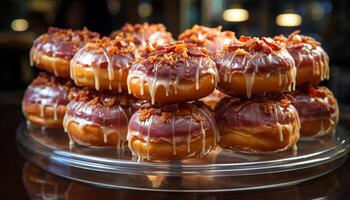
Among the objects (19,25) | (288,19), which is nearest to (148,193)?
(288,19)

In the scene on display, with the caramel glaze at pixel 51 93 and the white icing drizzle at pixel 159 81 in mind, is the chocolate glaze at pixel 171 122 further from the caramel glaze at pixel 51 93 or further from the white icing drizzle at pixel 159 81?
the caramel glaze at pixel 51 93

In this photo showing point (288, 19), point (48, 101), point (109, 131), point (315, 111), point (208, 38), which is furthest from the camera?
point (288, 19)

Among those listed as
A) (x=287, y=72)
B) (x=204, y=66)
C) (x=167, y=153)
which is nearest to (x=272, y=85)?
(x=287, y=72)

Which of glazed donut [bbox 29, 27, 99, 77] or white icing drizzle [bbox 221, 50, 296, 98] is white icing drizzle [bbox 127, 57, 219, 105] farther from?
glazed donut [bbox 29, 27, 99, 77]

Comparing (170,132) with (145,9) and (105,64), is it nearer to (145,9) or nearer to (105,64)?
(105,64)

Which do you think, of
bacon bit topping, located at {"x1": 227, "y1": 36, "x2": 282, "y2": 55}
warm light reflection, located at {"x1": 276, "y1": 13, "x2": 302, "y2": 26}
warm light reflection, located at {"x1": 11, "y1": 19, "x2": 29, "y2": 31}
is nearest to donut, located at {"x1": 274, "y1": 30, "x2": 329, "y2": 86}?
bacon bit topping, located at {"x1": 227, "y1": 36, "x2": 282, "y2": 55}

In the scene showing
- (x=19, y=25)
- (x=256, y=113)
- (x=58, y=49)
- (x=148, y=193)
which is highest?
(x=58, y=49)

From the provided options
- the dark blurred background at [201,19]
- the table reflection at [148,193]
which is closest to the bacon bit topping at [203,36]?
the table reflection at [148,193]
